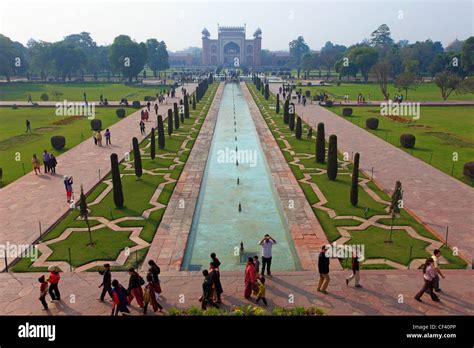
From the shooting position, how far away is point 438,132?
1186 inches

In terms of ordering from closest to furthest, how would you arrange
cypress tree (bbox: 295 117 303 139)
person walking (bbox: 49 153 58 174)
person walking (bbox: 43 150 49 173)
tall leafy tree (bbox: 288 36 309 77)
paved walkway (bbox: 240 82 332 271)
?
1. paved walkway (bbox: 240 82 332 271)
2. person walking (bbox: 43 150 49 173)
3. person walking (bbox: 49 153 58 174)
4. cypress tree (bbox: 295 117 303 139)
5. tall leafy tree (bbox: 288 36 309 77)

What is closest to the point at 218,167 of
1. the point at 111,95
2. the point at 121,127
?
the point at 121,127

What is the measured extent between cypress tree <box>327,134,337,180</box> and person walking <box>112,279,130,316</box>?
1186 centimetres

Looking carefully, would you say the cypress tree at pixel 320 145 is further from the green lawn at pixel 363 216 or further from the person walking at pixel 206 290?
the person walking at pixel 206 290

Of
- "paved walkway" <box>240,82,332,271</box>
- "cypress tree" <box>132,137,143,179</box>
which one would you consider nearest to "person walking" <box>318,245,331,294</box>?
"paved walkway" <box>240,82,332,271</box>

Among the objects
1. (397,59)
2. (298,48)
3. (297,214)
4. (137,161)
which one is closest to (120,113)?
(137,161)

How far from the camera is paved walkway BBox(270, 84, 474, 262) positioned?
45.1ft

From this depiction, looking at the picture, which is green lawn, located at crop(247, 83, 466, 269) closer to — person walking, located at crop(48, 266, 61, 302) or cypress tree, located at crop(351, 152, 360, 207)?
cypress tree, located at crop(351, 152, 360, 207)

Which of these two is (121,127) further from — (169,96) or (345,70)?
(345,70)

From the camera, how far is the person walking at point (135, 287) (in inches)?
372

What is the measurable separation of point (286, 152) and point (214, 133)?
28.1 feet

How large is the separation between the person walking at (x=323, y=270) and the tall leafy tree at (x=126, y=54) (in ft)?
229

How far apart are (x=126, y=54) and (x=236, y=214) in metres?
65.4

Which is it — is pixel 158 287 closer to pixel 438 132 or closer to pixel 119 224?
pixel 119 224
